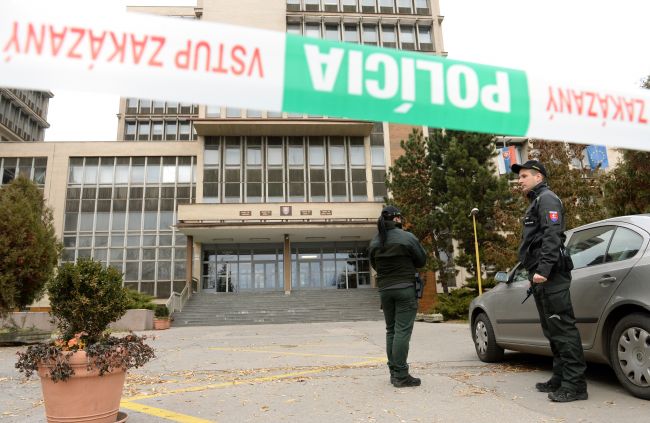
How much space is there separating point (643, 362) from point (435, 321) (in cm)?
1400

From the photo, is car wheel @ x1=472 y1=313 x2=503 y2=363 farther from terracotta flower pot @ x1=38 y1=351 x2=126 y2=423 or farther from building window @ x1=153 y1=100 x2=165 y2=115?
building window @ x1=153 y1=100 x2=165 y2=115

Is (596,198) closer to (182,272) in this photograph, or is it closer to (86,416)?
(86,416)

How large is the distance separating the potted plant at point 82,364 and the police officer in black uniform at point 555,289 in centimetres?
335

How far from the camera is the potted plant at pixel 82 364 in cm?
326

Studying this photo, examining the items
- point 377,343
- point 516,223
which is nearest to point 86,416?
point 377,343

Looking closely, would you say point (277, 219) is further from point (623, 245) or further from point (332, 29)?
point (623, 245)

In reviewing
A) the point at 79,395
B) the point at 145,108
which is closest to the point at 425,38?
the point at 145,108

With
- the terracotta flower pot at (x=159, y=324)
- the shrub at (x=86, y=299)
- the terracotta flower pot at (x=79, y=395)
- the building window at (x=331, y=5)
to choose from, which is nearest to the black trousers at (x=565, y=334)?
the terracotta flower pot at (x=79, y=395)

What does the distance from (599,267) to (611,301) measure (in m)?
0.38

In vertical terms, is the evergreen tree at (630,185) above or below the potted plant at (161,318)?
above

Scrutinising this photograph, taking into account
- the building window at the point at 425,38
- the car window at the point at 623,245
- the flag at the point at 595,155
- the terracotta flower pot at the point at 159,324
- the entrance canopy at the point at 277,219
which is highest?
the building window at the point at 425,38

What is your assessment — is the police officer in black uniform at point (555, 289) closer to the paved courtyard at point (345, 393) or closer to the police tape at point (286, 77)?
the paved courtyard at point (345, 393)

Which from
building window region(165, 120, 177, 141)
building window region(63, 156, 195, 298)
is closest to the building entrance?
building window region(63, 156, 195, 298)

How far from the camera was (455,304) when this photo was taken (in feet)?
59.6
